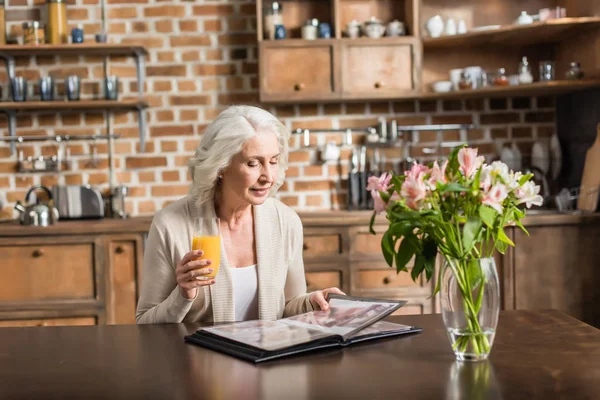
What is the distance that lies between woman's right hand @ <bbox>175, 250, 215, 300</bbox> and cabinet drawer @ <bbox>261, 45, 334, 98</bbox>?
2237mm

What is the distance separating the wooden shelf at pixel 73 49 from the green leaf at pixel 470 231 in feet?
9.49

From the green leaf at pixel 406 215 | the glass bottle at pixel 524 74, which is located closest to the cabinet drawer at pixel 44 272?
the glass bottle at pixel 524 74

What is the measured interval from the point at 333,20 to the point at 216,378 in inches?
114

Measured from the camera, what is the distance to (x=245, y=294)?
2.20 meters

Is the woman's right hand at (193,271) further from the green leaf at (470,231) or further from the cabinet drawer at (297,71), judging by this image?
the cabinet drawer at (297,71)

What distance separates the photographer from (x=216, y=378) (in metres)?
1.37

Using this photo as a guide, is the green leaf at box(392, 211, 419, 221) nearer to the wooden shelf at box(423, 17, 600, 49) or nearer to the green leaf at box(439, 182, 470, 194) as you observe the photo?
the green leaf at box(439, 182, 470, 194)

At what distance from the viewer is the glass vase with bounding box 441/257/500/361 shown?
1432 millimetres

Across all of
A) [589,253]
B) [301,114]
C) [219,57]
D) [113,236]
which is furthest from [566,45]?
[113,236]

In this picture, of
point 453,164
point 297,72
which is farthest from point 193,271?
point 297,72

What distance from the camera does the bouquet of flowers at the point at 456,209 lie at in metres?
1.38

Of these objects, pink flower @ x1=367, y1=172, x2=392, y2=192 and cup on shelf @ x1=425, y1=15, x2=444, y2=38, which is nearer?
pink flower @ x1=367, y1=172, x2=392, y2=192

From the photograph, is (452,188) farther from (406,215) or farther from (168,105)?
(168,105)

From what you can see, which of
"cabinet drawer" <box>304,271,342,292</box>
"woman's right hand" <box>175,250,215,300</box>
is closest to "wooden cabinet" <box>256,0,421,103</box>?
"cabinet drawer" <box>304,271,342,292</box>
